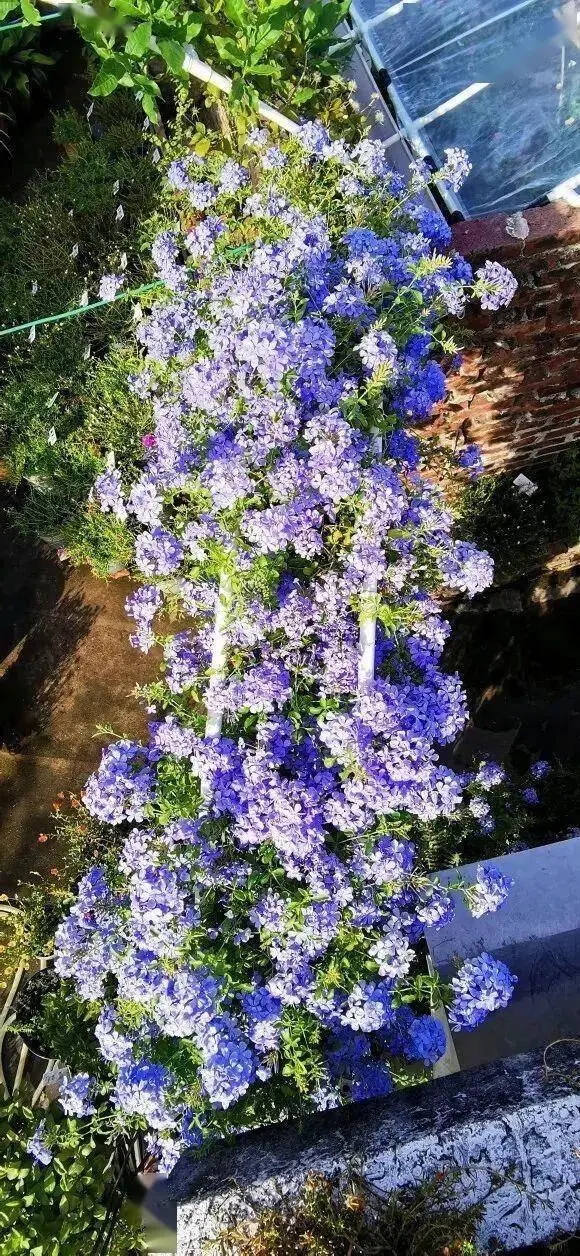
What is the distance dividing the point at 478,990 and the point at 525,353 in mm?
2993

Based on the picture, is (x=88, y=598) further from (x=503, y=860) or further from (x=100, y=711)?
(x=503, y=860)

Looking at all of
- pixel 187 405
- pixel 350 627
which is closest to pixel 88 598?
pixel 187 405

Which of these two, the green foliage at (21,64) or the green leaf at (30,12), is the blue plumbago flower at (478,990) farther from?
the green foliage at (21,64)

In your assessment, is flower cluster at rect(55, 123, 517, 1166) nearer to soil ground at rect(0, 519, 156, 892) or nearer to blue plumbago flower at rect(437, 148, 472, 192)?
blue plumbago flower at rect(437, 148, 472, 192)

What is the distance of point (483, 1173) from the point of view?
2006 millimetres

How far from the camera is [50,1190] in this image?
338 cm

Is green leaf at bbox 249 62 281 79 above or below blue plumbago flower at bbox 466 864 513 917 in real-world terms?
above

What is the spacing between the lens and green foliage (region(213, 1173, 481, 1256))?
73.1 inches

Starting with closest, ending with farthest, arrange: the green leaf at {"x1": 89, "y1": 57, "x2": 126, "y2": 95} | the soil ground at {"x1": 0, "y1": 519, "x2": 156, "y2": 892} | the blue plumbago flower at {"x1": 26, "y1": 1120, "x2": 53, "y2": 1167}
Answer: the blue plumbago flower at {"x1": 26, "y1": 1120, "x2": 53, "y2": 1167} → the green leaf at {"x1": 89, "y1": 57, "x2": 126, "y2": 95} → the soil ground at {"x1": 0, "y1": 519, "x2": 156, "y2": 892}

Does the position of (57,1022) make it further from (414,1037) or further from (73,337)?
(73,337)

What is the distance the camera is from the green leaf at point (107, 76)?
3.61 metres

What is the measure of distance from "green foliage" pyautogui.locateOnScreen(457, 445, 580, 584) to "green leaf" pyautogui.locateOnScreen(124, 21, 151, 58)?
2.79m

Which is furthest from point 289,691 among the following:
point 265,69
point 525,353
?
point 265,69

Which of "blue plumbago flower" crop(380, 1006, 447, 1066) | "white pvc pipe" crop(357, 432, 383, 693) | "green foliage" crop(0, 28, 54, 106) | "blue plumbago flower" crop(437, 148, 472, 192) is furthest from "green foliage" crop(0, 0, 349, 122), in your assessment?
"blue plumbago flower" crop(380, 1006, 447, 1066)
